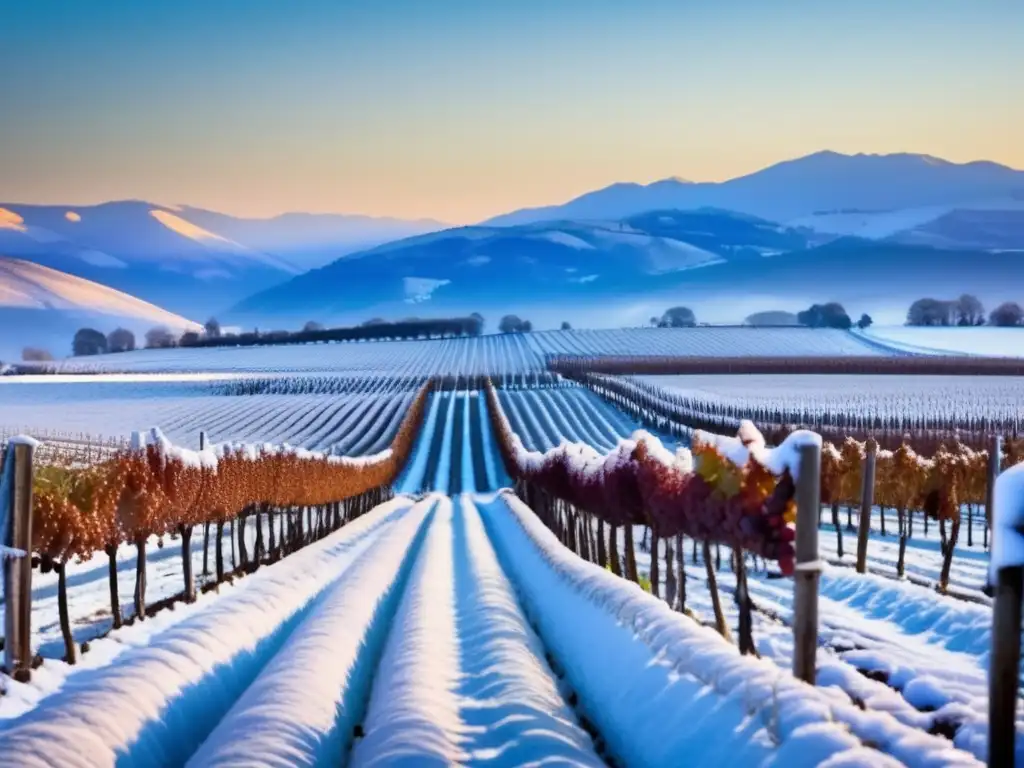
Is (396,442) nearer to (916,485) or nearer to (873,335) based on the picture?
(916,485)

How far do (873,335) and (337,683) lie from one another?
150523mm

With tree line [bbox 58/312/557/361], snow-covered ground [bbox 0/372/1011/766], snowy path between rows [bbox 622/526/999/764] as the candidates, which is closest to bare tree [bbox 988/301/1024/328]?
tree line [bbox 58/312/557/361]

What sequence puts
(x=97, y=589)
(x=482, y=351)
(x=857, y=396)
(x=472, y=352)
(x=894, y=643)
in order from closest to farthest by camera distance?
(x=894, y=643)
(x=97, y=589)
(x=857, y=396)
(x=472, y=352)
(x=482, y=351)

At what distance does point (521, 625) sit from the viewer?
46.7ft

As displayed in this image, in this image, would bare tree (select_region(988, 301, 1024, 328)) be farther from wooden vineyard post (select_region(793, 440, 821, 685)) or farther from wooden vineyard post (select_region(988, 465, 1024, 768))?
wooden vineyard post (select_region(988, 465, 1024, 768))

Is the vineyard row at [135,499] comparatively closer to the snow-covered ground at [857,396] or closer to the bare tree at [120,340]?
the snow-covered ground at [857,396]

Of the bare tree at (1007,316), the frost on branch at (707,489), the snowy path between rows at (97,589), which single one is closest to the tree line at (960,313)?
the bare tree at (1007,316)

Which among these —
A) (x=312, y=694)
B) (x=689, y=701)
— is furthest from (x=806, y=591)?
(x=312, y=694)

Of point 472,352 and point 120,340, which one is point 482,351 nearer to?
point 472,352

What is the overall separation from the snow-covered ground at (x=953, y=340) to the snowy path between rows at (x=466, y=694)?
378 feet

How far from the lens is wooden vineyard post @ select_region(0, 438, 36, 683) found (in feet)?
38.5

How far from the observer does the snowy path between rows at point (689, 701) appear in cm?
691

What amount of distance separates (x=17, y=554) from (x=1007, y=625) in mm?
9504

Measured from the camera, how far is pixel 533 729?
8703 millimetres
